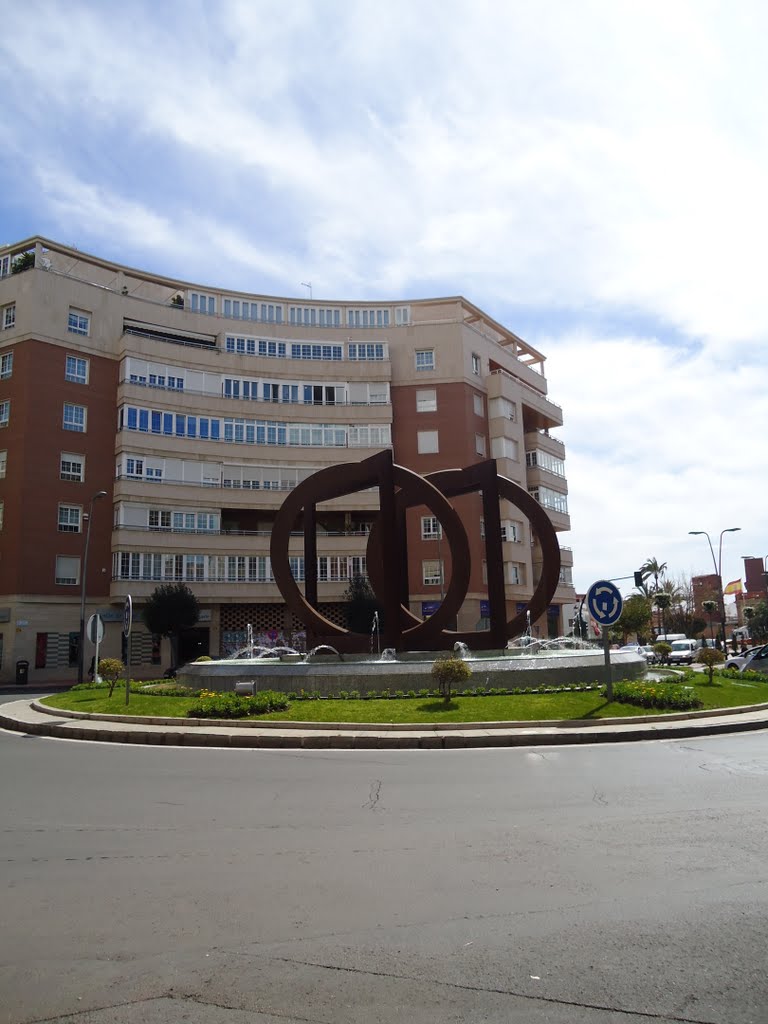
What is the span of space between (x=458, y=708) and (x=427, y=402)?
140ft

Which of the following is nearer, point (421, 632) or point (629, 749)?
point (629, 749)

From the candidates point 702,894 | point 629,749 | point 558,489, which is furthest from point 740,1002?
point 558,489

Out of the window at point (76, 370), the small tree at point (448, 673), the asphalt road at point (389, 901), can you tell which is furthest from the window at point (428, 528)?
the asphalt road at point (389, 901)

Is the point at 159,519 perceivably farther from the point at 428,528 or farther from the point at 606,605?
the point at 606,605

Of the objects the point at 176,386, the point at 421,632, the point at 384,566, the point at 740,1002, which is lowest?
the point at 740,1002

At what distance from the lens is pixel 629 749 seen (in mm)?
12312

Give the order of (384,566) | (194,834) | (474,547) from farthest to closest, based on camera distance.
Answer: (474,547), (384,566), (194,834)

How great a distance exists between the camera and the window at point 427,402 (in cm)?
5678

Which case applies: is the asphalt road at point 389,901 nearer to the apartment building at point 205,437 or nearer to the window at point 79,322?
the apartment building at point 205,437

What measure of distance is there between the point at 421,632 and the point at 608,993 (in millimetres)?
18318

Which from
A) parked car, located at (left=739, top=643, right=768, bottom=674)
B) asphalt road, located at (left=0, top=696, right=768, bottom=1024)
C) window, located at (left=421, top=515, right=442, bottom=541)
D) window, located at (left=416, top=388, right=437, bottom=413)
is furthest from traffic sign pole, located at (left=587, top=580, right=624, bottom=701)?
window, located at (left=416, top=388, right=437, bottom=413)

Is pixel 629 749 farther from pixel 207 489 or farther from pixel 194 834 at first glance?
pixel 207 489

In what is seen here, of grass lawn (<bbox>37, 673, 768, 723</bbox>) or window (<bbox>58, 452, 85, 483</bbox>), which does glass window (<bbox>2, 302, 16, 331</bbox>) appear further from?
grass lawn (<bbox>37, 673, 768, 723</bbox>)

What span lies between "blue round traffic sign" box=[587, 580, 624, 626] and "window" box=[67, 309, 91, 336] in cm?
4195
